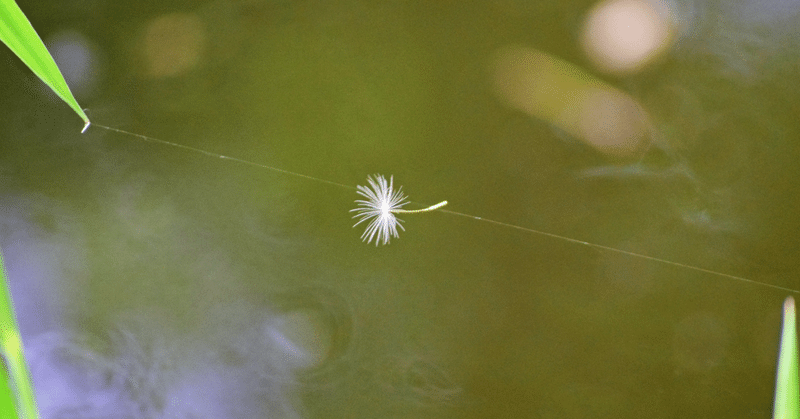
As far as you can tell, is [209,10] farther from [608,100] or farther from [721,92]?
[721,92]

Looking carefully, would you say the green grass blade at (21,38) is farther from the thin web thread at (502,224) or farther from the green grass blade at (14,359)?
the thin web thread at (502,224)

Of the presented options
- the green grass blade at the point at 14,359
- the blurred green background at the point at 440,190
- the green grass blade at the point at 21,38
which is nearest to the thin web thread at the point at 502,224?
the blurred green background at the point at 440,190

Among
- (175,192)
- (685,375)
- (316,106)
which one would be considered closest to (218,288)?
(175,192)

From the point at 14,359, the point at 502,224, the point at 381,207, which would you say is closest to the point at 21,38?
the point at 14,359

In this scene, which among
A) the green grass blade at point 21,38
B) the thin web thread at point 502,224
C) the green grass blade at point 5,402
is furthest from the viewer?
the thin web thread at point 502,224

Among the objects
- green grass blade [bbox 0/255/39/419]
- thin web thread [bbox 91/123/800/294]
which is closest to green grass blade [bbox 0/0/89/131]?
green grass blade [bbox 0/255/39/419]

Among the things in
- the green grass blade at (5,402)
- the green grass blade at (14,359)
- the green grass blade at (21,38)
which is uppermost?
the green grass blade at (21,38)

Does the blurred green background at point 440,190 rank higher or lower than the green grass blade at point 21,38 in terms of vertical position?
higher
